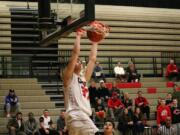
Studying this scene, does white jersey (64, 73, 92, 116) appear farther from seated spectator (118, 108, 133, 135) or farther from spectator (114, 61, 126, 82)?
spectator (114, 61, 126, 82)

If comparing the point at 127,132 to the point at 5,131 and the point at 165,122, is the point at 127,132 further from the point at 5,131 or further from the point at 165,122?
the point at 5,131

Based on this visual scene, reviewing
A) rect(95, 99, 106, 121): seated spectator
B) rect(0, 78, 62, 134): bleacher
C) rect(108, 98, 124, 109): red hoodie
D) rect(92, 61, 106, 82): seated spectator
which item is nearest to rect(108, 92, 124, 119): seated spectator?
rect(108, 98, 124, 109): red hoodie

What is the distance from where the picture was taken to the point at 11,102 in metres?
16.4

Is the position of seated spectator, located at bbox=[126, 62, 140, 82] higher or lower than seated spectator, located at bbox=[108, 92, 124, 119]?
higher

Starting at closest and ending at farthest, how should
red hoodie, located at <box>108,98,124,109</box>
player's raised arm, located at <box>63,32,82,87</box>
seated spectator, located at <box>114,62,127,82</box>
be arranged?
1. player's raised arm, located at <box>63,32,82,87</box>
2. red hoodie, located at <box>108,98,124,109</box>
3. seated spectator, located at <box>114,62,127,82</box>

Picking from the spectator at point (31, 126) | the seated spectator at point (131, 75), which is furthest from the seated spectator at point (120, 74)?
the spectator at point (31, 126)

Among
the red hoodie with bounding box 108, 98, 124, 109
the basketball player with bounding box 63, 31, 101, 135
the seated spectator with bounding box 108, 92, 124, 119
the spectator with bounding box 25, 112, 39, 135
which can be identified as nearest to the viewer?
the basketball player with bounding box 63, 31, 101, 135

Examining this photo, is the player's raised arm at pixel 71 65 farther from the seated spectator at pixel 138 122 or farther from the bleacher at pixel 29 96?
the bleacher at pixel 29 96

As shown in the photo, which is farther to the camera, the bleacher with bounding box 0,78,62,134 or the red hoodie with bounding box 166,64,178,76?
the red hoodie with bounding box 166,64,178,76

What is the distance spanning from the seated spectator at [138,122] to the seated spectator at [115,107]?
0.51 metres

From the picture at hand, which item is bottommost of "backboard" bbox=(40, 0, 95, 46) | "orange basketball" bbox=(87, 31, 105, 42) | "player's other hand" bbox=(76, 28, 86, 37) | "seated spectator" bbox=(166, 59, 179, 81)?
"seated spectator" bbox=(166, 59, 179, 81)

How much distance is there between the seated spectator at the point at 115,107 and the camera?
658 inches

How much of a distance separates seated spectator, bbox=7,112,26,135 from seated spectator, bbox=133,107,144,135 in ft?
12.0

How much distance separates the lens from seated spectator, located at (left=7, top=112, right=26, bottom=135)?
14859 millimetres
